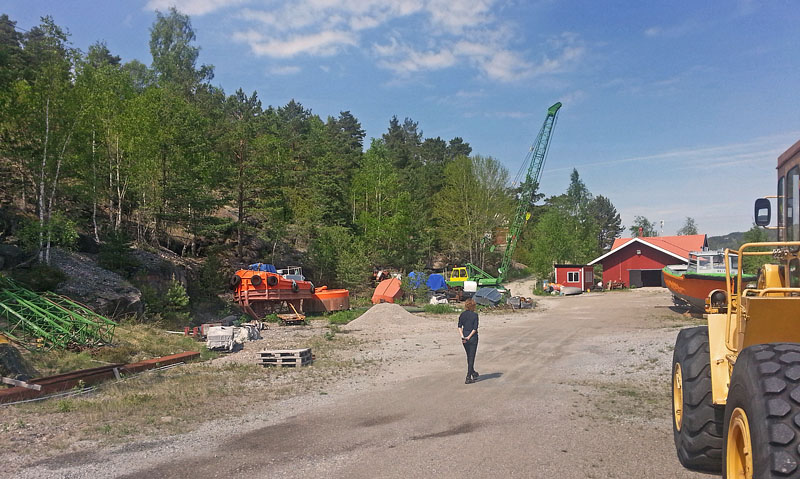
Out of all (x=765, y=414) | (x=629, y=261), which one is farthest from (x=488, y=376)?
(x=629, y=261)

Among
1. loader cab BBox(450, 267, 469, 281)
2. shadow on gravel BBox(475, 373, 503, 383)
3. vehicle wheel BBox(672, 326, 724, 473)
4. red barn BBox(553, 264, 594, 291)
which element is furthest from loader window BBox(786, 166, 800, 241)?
red barn BBox(553, 264, 594, 291)

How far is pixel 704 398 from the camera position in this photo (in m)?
5.05

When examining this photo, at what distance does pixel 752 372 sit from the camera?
3.22 m

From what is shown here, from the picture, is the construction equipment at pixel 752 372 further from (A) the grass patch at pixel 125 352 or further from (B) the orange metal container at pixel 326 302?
(B) the orange metal container at pixel 326 302

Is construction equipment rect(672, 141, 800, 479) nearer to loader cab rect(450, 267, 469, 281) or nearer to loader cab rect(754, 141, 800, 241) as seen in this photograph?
loader cab rect(754, 141, 800, 241)

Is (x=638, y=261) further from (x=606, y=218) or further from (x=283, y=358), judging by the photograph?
(x=606, y=218)

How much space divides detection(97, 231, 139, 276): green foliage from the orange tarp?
580 inches

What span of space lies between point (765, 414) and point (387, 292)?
3008 centimetres

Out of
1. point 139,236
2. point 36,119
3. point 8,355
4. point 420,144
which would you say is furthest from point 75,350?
Result: point 420,144

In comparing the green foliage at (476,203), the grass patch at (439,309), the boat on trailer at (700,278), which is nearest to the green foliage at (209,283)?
the grass patch at (439,309)

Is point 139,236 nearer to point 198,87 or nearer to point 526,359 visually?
point 526,359

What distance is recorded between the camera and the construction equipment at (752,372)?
2.91m

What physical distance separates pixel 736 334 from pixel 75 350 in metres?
13.4

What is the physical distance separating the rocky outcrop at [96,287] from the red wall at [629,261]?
43.8m
